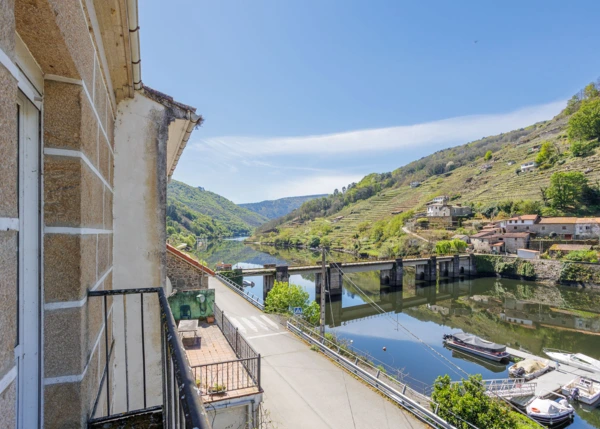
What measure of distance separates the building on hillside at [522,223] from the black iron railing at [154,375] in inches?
2459

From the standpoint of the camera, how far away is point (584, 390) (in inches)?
622

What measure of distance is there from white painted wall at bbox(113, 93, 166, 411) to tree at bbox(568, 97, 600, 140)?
9758cm

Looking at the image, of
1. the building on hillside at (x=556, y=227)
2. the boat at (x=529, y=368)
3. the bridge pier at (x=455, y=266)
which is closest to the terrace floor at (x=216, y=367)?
the boat at (x=529, y=368)

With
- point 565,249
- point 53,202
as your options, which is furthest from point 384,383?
point 565,249

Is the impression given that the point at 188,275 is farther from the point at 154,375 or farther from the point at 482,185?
the point at 482,185

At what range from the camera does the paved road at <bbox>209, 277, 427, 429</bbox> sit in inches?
374

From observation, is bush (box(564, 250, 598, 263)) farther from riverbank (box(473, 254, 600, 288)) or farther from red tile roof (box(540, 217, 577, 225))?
red tile roof (box(540, 217, 577, 225))

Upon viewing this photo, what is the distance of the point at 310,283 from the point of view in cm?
5081

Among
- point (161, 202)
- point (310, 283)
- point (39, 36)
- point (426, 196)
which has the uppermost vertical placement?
point (426, 196)

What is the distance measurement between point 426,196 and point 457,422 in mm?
100698

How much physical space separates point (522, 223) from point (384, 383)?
55.3m

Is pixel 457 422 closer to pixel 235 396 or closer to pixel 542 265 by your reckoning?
pixel 235 396

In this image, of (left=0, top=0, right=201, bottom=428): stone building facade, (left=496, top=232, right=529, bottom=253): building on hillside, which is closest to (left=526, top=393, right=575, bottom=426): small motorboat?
(left=0, top=0, right=201, bottom=428): stone building facade

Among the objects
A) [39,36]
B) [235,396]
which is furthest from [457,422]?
[39,36]
